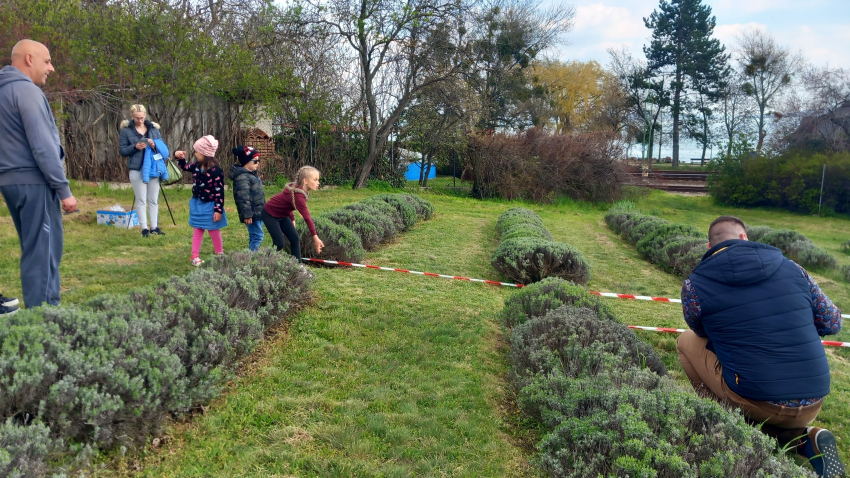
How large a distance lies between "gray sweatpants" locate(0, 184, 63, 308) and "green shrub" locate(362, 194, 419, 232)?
690 cm

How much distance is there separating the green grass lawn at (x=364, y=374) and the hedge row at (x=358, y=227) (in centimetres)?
39

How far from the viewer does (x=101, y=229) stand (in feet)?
24.3

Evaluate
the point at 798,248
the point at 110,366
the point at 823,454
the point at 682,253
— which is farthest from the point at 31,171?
the point at 798,248

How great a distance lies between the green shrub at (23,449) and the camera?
1829 mm

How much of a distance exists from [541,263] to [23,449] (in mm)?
5795

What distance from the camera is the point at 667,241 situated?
10.1 meters

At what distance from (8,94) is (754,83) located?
45777 mm

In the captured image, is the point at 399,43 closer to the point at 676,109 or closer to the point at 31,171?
the point at 31,171

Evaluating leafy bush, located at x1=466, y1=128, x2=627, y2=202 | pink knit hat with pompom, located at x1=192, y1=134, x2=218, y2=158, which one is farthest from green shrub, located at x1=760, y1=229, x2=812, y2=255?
pink knit hat with pompom, located at x1=192, y1=134, x2=218, y2=158

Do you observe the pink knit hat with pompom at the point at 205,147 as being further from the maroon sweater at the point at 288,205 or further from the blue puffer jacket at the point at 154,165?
Result: the blue puffer jacket at the point at 154,165

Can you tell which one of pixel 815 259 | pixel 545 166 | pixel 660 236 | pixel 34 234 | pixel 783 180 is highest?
pixel 545 166

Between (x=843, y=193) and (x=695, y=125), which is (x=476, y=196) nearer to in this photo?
(x=843, y=193)

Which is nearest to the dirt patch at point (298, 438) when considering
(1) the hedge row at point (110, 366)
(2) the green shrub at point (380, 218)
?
(1) the hedge row at point (110, 366)

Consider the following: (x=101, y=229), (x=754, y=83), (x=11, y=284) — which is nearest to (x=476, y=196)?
(x=101, y=229)
